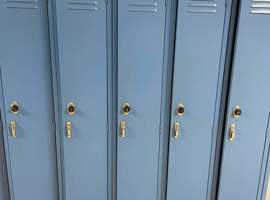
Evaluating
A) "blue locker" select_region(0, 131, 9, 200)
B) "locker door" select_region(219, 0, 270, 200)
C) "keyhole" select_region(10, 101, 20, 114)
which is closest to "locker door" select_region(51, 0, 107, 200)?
"keyhole" select_region(10, 101, 20, 114)

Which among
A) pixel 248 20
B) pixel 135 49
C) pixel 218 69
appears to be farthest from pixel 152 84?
pixel 248 20

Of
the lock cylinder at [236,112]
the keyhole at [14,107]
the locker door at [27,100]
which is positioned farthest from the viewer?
the lock cylinder at [236,112]

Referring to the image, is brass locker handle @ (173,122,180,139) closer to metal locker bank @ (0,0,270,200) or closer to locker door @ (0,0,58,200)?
metal locker bank @ (0,0,270,200)

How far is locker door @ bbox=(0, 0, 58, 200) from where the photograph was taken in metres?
1.57

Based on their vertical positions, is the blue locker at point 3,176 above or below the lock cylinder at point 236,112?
below

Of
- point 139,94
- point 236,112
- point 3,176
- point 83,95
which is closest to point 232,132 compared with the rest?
point 236,112

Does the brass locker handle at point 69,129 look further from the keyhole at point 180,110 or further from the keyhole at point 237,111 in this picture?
the keyhole at point 237,111

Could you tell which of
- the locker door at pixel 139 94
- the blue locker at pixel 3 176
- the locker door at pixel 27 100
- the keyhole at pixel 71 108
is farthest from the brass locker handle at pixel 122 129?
the blue locker at pixel 3 176

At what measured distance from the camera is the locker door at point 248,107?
1658 mm

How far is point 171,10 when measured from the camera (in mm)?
1632

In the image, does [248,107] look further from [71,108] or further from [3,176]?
[3,176]

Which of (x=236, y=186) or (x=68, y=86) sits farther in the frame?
(x=236, y=186)

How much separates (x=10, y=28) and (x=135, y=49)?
689 millimetres

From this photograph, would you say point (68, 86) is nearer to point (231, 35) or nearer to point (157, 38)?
point (157, 38)
